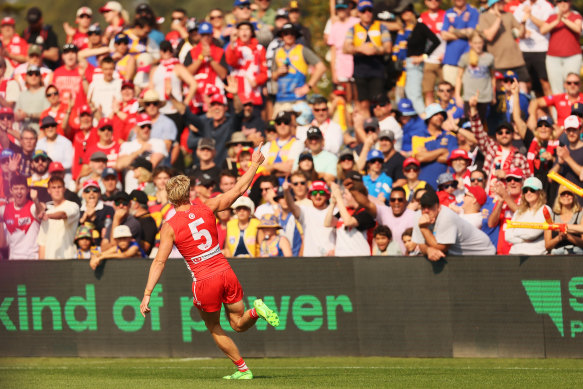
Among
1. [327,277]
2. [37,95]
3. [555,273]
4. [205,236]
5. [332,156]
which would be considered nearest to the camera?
[205,236]

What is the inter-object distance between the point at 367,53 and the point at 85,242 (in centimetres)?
593

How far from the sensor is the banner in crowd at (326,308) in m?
14.2

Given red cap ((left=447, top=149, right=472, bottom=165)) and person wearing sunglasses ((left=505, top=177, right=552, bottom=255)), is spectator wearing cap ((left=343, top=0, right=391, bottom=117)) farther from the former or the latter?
person wearing sunglasses ((left=505, top=177, right=552, bottom=255))

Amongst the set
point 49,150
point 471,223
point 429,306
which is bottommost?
point 429,306

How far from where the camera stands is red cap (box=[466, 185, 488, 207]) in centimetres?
1566

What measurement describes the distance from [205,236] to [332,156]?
619 centimetres

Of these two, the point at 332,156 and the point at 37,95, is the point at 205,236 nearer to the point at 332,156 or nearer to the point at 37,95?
the point at 332,156

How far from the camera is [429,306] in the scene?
1477 cm

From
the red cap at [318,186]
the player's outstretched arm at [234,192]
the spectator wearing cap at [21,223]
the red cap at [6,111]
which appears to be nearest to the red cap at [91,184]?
the spectator wearing cap at [21,223]

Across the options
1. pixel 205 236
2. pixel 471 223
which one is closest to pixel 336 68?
pixel 471 223

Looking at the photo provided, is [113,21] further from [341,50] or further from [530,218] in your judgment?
[530,218]

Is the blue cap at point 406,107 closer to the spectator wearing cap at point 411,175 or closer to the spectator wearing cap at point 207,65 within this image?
the spectator wearing cap at point 411,175

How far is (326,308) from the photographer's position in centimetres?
1532

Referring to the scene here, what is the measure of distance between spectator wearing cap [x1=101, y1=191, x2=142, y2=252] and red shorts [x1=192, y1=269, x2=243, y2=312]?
190 inches
